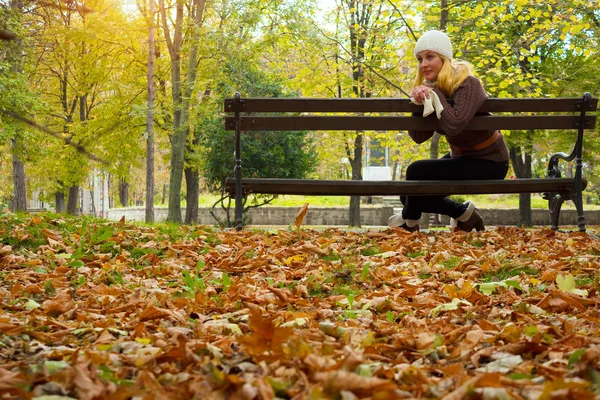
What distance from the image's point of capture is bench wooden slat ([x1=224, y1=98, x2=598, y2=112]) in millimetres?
5969

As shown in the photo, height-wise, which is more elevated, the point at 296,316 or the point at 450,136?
the point at 450,136

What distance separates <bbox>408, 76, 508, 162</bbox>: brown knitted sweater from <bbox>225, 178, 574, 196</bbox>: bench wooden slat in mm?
337

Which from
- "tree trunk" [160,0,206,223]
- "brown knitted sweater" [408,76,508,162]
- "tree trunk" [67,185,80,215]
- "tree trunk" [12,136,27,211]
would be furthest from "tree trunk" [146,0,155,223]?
"brown knitted sweater" [408,76,508,162]

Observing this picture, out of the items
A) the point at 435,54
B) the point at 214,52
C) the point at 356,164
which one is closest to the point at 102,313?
the point at 435,54

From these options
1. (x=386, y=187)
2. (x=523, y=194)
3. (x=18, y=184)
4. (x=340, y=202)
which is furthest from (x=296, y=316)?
(x=340, y=202)

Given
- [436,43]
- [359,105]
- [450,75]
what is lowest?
[359,105]

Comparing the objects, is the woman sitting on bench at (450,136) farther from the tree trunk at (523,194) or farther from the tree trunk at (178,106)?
the tree trunk at (523,194)

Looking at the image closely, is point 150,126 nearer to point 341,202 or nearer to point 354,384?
point 341,202

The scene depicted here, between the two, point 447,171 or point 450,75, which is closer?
point 450,75

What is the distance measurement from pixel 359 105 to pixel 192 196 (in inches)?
615

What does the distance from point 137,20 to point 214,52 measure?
8.59 ft

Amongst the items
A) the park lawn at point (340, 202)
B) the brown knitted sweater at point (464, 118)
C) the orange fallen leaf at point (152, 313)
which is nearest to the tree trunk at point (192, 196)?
the park lawn at point (340, 202)

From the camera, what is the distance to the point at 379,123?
236 inches

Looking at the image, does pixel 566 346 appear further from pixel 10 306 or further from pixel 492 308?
pixel 10 306
